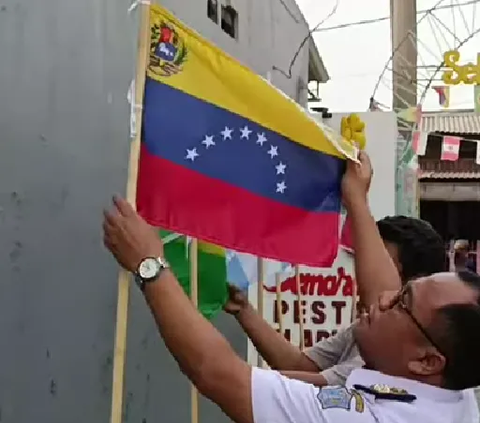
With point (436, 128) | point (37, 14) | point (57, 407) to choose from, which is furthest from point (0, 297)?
point (436, 128)

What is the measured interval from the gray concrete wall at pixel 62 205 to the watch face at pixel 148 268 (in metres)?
0.94

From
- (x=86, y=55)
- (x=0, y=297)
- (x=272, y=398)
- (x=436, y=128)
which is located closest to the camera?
(x=272, y=398)

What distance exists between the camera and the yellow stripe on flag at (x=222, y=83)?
2291 mm

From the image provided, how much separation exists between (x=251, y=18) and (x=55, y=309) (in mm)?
3418

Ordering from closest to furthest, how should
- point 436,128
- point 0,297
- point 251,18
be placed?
point 0,297 → point 251,18 → point 436,128

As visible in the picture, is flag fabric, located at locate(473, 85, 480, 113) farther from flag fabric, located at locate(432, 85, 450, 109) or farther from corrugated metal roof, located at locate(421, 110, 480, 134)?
corrugated metal roof, located at locate(421, 110, 480, 134)

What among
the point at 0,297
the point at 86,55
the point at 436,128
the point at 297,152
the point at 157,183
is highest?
the point at 436,128

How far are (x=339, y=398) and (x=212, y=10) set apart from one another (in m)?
3.60

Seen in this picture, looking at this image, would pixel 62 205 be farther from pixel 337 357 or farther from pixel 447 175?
pixel 447 175

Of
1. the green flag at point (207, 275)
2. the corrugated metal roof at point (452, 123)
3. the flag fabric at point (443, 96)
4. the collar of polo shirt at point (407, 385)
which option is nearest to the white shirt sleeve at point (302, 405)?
the collar of polo shirt at point (407, 385)

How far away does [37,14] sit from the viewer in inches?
113

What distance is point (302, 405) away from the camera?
5.66 ft

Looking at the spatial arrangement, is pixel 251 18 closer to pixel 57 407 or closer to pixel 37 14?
pixel 37 14

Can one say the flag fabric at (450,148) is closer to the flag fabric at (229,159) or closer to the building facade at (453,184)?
the building facade at (453,184)
